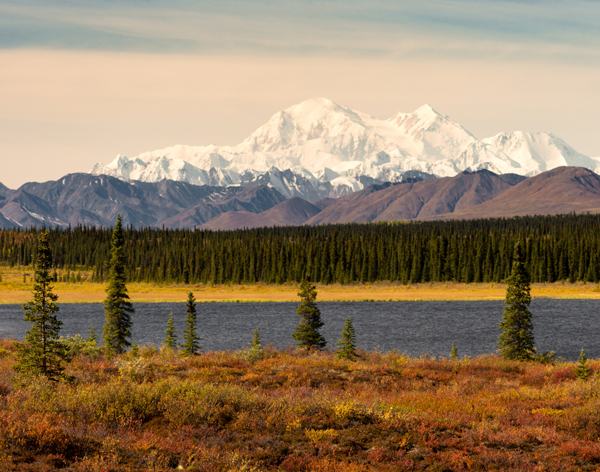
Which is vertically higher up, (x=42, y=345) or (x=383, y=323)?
(x=42, y=345)

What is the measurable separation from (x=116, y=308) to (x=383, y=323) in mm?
45247

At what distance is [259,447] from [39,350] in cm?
1148

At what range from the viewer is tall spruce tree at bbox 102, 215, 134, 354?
39906 millimetres

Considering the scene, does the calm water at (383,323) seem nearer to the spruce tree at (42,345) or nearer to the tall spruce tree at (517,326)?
the tall spruce tree at (517,326)

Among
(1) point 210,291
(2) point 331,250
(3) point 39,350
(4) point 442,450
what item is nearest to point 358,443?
(4) point 442,450

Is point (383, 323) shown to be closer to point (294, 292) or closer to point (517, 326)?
point (517, 326)

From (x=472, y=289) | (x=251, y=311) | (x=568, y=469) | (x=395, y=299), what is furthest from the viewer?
(x=472, y=289)

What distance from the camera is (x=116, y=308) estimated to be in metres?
41.4

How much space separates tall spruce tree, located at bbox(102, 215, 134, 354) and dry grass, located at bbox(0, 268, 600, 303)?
7844cm

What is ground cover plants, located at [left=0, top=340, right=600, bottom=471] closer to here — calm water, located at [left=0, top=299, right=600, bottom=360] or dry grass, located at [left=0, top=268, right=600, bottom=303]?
calm water, located at [left=0, top=299, right=600, bottom=360]

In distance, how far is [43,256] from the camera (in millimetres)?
23703

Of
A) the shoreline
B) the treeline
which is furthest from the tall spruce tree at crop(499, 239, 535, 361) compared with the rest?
the treeline

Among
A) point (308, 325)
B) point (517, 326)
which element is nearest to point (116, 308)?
point (308, 325)

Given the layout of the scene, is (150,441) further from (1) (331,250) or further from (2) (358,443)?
(1) (331,250)
